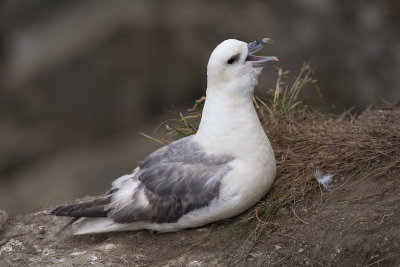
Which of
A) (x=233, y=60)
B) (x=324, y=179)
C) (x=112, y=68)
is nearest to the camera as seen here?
(x=233, y=60)

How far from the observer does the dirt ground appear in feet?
10.6

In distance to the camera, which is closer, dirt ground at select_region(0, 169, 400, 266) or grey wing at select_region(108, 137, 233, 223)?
dirt ground at select_region(0, 169, 400, 266)

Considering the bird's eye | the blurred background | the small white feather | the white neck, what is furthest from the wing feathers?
the blurred background

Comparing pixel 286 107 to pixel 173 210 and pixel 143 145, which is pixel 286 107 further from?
pixel 143 145

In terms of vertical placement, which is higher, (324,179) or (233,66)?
(233,66)

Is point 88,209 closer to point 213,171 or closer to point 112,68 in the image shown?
point 213,171

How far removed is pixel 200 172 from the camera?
3.64 m

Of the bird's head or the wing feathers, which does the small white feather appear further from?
the wing feathers

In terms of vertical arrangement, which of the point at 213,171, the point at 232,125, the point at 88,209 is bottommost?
the point at 88,209

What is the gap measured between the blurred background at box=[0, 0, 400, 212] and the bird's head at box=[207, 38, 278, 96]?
16.3 feet

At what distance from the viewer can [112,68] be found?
9023 mm

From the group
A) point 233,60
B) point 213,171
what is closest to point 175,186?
point 213,171

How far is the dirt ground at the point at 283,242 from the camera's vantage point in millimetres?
3246

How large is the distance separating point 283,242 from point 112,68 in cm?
608
